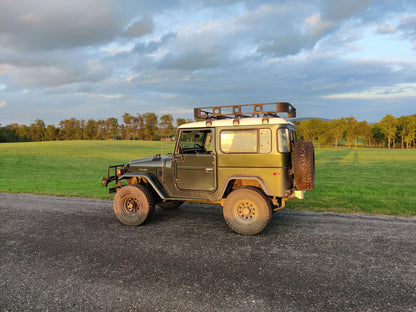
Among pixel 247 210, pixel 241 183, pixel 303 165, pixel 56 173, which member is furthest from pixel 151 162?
pixel 56 173

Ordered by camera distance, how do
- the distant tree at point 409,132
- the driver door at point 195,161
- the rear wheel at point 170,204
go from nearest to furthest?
1. the driver door at point 195,161
2. the rear wheel at point 170,204
3. the distant tree at point 409,132

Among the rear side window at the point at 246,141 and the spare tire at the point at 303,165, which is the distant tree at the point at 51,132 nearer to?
the rear side window at the point at 246,141

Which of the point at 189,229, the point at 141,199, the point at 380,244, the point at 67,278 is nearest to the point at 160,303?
the point at 67,278

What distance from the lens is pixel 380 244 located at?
5.44 metres

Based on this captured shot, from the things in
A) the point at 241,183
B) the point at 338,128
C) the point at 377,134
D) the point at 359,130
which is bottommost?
the point at 241,183

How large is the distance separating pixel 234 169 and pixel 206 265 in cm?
233

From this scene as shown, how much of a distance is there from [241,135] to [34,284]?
181 inches

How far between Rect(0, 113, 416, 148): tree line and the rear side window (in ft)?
264

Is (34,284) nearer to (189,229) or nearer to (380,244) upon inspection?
(189,229)

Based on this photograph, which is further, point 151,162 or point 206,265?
point 151,162

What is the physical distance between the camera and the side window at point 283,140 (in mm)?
5992

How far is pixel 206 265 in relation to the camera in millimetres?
4668

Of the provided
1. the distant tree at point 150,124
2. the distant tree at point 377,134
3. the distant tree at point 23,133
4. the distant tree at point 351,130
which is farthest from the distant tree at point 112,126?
the distant tree at point 377,134

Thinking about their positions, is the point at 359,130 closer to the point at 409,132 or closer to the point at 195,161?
the point at 409,132
